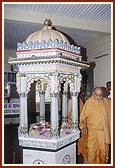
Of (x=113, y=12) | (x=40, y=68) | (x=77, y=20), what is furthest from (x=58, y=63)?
(x=77, y=20)

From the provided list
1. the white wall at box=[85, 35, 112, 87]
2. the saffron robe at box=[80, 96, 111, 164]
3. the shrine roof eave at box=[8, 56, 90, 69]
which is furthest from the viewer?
the white wall at box=[85, 35, 112, 87]

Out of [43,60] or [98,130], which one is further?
[98,130]

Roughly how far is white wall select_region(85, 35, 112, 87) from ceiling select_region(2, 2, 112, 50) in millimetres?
500

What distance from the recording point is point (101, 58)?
18.8 ft

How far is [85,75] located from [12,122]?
9.19 ft

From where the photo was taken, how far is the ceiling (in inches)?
156

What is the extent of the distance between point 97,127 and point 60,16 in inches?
92.0

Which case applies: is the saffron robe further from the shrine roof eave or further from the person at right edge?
the shrine roof eave

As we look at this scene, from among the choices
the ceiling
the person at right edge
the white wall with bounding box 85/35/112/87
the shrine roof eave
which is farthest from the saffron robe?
the ceiling

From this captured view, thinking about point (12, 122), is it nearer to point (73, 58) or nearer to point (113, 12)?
point (73, 58)

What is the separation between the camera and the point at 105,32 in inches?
195

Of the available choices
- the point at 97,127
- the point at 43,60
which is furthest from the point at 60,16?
the point at 97,127

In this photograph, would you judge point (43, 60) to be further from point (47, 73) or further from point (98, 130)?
point (98, 130)

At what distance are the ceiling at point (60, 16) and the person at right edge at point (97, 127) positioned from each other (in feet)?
4.98
